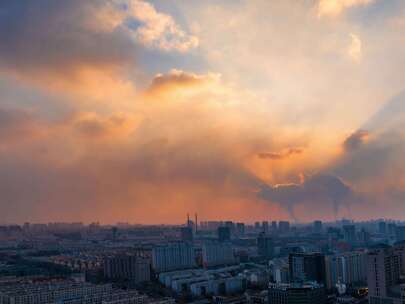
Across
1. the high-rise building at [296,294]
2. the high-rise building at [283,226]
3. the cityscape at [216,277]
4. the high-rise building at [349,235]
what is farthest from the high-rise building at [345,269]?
the high-rise building at [283,226]

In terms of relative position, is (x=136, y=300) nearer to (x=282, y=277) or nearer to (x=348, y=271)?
(x=282, y=277)

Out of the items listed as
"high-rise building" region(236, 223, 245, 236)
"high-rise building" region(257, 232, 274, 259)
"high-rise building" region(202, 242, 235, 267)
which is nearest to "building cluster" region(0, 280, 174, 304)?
"high-rise building" region(202, 242, 235, 267)

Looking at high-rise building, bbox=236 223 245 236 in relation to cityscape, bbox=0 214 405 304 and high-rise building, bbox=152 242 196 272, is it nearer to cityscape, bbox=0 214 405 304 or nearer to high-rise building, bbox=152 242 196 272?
cityscape, bbox=0 214 405 304

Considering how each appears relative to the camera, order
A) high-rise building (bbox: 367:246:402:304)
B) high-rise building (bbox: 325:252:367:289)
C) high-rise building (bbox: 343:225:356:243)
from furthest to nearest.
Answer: high-rise building (bbox: 343:225:356:243) < high-rise building (bbox: 325:252:367:289) < high-rise building (bbox: 367:246:402:304)

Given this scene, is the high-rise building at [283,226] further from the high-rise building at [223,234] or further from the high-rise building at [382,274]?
the high-rise building at [382,274]

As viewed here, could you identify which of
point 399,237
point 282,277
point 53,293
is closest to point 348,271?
point 282,277
